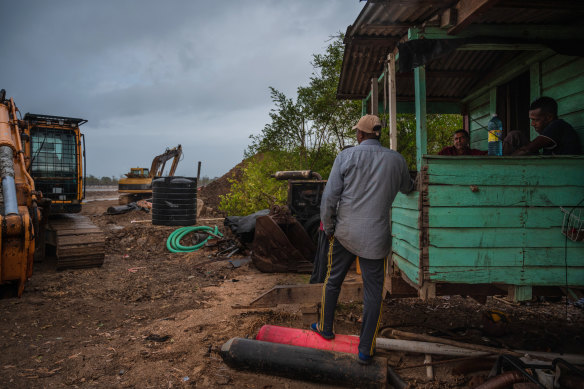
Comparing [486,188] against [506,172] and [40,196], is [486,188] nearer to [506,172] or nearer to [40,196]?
[506,172]

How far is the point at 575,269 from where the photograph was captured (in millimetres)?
3281

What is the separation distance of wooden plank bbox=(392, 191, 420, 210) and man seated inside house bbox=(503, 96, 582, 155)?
39.9 inches

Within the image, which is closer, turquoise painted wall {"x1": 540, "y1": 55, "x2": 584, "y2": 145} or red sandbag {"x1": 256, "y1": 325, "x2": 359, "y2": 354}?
red sandbag {"x1": 256, "y1": 325, "x2": 359, "y2": 354}

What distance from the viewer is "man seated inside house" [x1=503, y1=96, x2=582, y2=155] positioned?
3639mm

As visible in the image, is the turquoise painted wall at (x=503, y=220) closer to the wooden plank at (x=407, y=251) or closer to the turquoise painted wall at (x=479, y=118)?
the wooden plank at (x=407, y=251)

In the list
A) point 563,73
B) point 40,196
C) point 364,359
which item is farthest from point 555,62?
point 40,196

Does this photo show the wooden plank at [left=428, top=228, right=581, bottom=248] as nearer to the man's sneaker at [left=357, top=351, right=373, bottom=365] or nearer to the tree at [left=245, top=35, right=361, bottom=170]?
the man's sneaker at [left=357, top=351, right=373, bottom=365]

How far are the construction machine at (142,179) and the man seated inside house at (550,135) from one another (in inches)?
708

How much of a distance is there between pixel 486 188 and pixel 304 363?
2.18 m

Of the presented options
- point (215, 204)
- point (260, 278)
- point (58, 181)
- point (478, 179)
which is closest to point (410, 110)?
point (478, 179)

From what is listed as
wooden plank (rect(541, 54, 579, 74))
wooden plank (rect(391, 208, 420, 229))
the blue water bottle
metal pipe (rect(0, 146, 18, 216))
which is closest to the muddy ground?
wooden plank (rect(391, 208, 420, 229))

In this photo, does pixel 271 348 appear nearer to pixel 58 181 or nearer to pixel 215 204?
pixel 58 181

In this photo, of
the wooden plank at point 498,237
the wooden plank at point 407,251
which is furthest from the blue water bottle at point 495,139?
the wooden plank at point 407,251

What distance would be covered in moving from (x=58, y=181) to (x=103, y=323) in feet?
20.7
